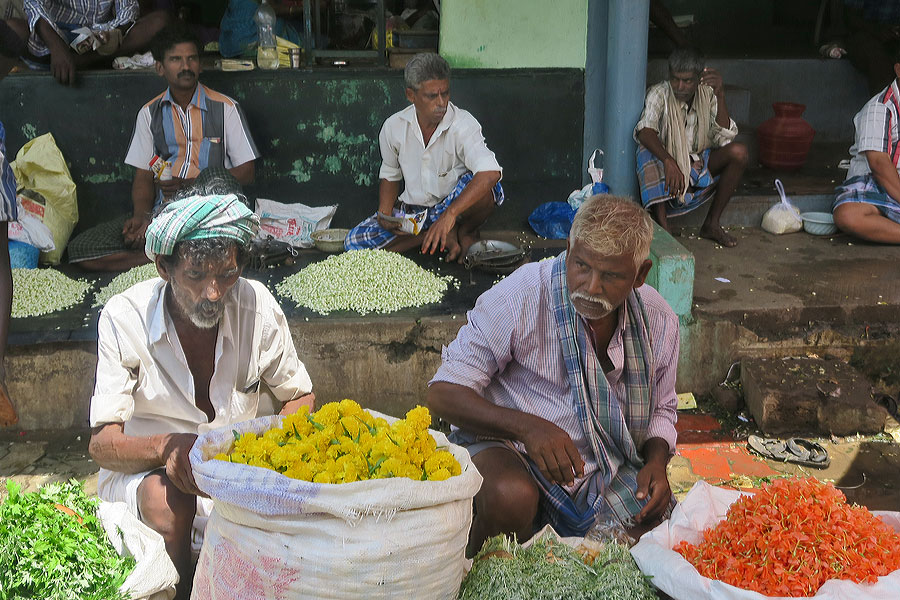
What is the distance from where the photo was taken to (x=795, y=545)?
Result: 2.32 metres

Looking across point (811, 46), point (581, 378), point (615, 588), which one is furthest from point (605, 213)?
point (811, 46)

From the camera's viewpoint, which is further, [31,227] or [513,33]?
[513,33]

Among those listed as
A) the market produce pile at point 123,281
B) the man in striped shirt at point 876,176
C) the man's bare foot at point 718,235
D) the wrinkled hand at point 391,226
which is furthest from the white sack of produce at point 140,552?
the man in striped shirt at point 876,176

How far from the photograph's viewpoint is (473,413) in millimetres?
2816

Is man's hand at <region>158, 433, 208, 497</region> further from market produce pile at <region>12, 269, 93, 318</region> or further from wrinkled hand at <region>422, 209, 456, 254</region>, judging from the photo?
wrinkled hand at <region>422, 209, 456, 254</region>

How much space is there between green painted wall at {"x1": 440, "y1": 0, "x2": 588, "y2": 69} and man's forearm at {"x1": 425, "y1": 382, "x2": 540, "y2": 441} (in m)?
3.64

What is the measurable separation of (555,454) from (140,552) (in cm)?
122

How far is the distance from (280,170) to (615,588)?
433 centimetres

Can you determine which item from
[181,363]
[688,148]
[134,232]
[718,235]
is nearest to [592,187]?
[688,148]

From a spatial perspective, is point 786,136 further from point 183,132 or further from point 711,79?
point 183,132

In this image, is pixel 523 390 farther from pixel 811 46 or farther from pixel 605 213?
pixel 811 46

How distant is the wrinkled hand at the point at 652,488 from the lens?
280 centimetres

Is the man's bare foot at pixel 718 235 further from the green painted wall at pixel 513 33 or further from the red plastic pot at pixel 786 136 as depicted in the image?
the green painted wall at pixel 513 33

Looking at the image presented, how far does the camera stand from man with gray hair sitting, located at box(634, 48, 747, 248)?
5.58 meters
